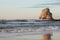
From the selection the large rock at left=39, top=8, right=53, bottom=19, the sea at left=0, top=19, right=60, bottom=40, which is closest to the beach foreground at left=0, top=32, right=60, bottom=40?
the sea at left=0, top=19, right=60, bottom=40

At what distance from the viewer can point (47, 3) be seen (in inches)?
88.6

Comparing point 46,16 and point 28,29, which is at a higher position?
point 46,16

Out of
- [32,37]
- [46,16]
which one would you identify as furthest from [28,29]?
[46,16]

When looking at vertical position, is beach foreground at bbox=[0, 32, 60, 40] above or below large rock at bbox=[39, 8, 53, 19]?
below

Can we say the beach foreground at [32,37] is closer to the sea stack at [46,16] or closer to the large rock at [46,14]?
the sea stack at [46,16]

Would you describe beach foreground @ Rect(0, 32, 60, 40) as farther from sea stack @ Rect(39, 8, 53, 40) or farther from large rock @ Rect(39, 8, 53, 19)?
large rock @ Rect(39, 8, 53, 19)

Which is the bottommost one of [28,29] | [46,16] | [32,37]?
[32,37]

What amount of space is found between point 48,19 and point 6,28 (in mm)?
669

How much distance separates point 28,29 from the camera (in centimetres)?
214

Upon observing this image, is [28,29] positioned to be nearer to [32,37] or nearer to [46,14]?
[32,37]

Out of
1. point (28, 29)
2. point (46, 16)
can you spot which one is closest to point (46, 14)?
point (46, 16)

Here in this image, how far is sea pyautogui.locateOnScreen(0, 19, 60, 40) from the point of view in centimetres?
210

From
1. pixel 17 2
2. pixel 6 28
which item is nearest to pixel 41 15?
pixel 17 2

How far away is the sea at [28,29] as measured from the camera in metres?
2.10
